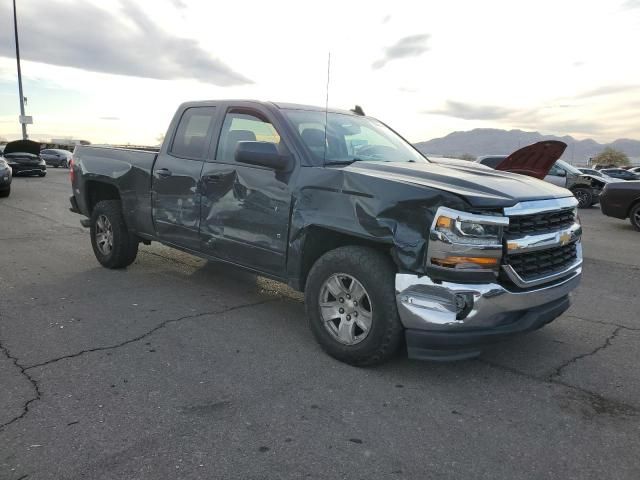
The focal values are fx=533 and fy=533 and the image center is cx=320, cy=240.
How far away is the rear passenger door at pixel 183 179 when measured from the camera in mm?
5016

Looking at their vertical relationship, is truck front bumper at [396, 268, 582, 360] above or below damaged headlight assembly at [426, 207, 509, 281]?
below

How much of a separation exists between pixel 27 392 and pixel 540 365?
3490 millimetres

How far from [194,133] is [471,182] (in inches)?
111

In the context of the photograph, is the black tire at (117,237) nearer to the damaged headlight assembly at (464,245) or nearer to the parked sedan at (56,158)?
the damaged headlight assembly at (464,245)

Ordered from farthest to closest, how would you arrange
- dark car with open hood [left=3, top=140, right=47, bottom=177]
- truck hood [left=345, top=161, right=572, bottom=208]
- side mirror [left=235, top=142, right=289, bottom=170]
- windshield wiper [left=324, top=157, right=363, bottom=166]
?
1. dark car with open hood [left=3, top=140, right=47, bottom=177]
2. windshield wiper [left=324, top=157, right=363, bottom=166]
3. side mirror [left=235, top=142, right=289, bottom=170]
4. truck hood [left=345, top=161, right=572, bottom=208]

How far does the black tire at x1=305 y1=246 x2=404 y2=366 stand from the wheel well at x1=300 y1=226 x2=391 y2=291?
129 mm

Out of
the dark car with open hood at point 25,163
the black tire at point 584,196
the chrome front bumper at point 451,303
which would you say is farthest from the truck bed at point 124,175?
the dark car with open hood at point 25,163

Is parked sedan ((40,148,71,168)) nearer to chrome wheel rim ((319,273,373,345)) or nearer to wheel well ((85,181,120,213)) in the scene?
wheel well ((85,181,120,213))

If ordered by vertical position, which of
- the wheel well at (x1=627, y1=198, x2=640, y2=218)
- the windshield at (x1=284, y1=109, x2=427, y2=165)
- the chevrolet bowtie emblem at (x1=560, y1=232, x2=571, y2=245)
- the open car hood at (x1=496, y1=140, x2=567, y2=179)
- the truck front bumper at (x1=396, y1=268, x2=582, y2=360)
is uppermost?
the windshield at (x1=284, y1=109, x2=427, y2=165)

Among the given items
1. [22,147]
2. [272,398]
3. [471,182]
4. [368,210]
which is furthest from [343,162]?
[22,147]

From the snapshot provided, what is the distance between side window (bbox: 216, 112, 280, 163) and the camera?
4551mm

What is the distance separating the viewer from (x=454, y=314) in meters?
3.30

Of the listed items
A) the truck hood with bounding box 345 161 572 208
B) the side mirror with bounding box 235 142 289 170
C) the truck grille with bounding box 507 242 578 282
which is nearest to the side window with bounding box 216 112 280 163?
the side mirror with bounding box 235 142 289 170

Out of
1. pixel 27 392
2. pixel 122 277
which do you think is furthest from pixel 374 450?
pixel 122 277
